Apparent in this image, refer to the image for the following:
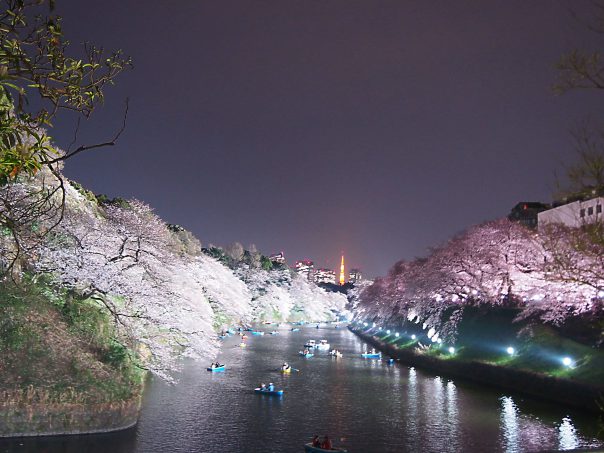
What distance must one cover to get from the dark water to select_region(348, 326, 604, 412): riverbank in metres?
1.10

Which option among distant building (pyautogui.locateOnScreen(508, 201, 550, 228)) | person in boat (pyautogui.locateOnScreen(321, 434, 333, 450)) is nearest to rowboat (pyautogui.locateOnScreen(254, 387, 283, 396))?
person in boat (pyautogui.locateOnScreen(321, 434, 333, 450))

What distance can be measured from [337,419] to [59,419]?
15.5 metres

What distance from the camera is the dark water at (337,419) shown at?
83.1 ft

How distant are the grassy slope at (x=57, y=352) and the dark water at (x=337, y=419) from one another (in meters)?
2.14

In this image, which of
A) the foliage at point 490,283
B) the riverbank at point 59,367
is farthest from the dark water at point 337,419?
the foliage at point 490,283

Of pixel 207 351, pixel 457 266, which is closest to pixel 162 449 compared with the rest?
pixel 207 351

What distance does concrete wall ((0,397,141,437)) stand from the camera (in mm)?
23156

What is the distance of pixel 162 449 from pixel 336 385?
20845mm

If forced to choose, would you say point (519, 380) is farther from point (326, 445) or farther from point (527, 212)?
point (527, 212)

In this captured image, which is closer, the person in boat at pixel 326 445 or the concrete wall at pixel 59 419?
the concrete wall at pixel 59 419

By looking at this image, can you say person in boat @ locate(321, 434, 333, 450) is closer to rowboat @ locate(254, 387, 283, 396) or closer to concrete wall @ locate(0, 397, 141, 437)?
concrete wall @ locate(0, 397, 141, 437)

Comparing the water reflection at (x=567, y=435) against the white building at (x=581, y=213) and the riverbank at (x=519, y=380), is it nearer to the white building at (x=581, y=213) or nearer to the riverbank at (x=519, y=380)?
the riverbank at (x=519, y=380)

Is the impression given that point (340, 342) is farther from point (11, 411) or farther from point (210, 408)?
point (11, 411)

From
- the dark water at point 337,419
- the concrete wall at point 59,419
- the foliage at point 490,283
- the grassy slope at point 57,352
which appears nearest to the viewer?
the concrete wall at point 59,419
